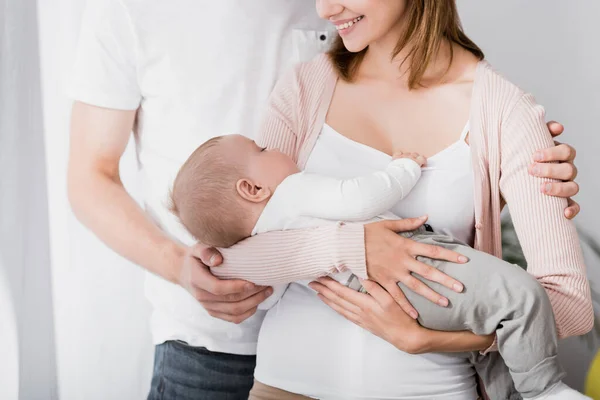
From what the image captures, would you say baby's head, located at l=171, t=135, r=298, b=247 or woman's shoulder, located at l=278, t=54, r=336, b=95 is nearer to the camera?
baby's head, located at l=171, t=135, r=298, b=247

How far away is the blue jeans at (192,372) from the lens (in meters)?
1.32

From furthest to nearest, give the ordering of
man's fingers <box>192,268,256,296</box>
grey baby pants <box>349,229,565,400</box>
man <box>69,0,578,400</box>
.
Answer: man <box>69,0,578,400</box>, man's fingers <box>192,268,256,296</box>, grey baby pants <box>349,229,565,400</box>

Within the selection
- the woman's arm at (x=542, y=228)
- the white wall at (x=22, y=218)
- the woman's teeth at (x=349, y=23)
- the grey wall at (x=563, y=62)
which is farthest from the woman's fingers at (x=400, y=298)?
the grey wall at (x=563, y=62)

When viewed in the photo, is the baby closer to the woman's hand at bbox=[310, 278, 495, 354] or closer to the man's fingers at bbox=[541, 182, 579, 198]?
the woman's hand at bbox=[310, 278, 495, 354]

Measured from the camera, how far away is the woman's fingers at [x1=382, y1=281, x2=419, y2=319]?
1.08 meters

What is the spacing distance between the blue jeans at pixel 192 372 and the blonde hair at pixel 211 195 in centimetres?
32

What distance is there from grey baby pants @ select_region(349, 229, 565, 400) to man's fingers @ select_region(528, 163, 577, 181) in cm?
16

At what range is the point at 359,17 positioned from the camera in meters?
1.21

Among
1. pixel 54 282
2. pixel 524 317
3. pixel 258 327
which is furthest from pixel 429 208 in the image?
pixel 54 282

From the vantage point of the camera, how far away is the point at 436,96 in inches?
49.7

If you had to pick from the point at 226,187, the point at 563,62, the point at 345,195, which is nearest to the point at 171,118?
the point at 226,187

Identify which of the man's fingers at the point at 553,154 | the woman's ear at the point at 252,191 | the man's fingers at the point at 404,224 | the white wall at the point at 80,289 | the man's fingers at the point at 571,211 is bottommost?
the white wall at the point at 80,289

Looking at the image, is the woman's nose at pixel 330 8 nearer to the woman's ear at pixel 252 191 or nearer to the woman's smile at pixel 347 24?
the woman's smile at pixel 347 24

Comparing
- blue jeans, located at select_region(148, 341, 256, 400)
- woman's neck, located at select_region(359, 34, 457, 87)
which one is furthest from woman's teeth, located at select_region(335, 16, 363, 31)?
blue jeans, located at select_region(148, 341, 256, 400)
